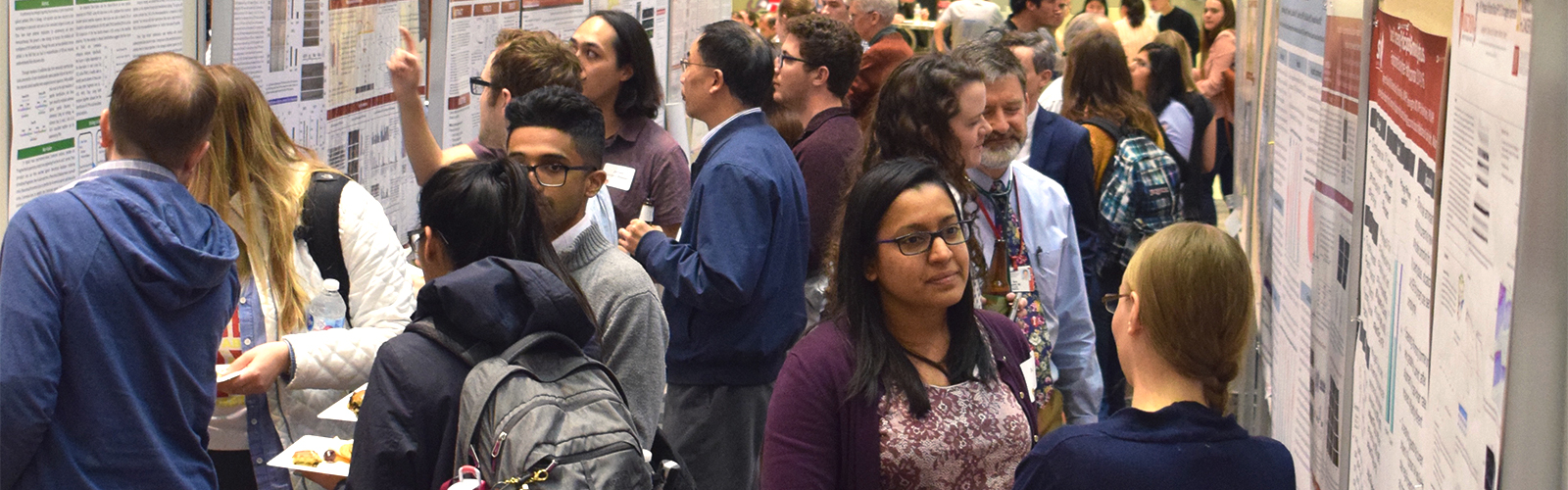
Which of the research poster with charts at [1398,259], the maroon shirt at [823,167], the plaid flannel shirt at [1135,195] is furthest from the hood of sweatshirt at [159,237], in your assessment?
the plaid flannel shirt at [1135,195]

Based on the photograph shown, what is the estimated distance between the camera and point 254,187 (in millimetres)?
2779

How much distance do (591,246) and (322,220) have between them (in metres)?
0.56

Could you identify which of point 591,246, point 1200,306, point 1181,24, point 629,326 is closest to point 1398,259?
point 1200,306

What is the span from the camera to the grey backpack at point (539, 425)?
200 centimetres

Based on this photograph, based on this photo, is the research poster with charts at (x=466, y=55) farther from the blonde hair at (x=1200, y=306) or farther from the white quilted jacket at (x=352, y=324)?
the blonde hair at (x=1200, y=306)

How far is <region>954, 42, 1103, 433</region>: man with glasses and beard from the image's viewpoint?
10.2ft

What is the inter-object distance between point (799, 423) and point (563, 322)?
1.37ft

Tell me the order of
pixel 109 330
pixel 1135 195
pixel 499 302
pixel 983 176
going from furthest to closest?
pixel 1135 195 → pixel 983 176 → pixel 109 330 → pixel 499 302

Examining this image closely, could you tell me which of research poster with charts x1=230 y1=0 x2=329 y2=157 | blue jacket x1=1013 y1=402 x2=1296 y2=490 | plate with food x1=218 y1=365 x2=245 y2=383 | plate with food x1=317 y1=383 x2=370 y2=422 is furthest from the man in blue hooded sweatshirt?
blue jacket x1=1013 y1=402 x2=1296 y2=490

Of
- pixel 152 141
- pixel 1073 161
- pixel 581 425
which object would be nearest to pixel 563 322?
pixel 581 425

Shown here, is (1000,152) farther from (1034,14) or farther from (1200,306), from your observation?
(1034,14)

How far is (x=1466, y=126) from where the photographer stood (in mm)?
1429

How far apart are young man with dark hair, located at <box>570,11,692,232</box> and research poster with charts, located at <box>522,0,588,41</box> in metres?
1.24

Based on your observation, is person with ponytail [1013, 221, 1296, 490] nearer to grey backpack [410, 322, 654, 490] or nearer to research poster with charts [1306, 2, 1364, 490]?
research poster with charts [1306, 2, 1364, 490]
